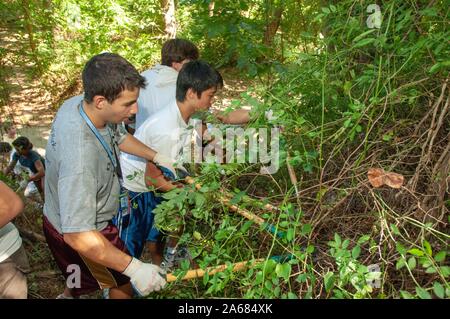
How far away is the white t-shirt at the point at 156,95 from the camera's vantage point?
3291 millimetres

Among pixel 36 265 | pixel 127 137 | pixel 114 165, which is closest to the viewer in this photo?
pixel 114 165

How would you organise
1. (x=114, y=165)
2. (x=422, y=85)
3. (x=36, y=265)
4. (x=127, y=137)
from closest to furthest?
1. (x=422, y=85)
2. (x=114, y=165)
3. (x=127, y=137)
4. (x=36, y=265)

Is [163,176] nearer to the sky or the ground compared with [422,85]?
nearer to the ground

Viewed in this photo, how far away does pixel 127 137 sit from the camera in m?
2.52

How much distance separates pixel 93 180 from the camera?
183 centimetres

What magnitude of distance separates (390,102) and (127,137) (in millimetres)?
1485

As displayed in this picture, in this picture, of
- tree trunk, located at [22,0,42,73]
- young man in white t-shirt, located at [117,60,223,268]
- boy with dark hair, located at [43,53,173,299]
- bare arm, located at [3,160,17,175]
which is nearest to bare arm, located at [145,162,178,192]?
young man in white t-shirt, located at [117,60,223,268]

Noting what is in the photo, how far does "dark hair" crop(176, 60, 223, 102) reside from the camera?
2578 mm

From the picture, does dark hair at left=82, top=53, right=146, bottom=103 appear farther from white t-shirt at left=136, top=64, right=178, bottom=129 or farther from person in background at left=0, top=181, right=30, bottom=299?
white t-shirt at left=136, top=64, right=178, bottom=129

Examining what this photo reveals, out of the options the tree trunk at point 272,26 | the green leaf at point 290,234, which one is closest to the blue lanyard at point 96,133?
the green leaf at point 290,234

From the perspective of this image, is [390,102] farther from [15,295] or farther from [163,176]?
[15,295]

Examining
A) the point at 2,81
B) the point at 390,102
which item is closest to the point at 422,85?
the point at 390,102

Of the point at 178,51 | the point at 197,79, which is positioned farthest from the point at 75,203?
the point at 178,51

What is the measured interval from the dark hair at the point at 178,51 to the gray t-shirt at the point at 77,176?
1.54m
